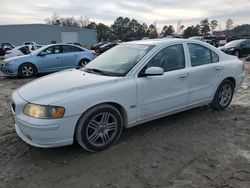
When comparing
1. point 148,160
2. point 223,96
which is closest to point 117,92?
point 148,160

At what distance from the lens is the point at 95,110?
3.90 meters

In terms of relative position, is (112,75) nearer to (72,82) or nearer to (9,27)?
(72,82)

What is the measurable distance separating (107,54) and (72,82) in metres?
1.35

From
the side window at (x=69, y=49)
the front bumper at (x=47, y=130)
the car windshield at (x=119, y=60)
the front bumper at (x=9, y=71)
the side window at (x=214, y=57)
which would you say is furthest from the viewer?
the side window at (x=69, y=49)

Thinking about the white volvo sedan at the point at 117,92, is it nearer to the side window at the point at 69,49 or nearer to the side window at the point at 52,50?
the side window at the point at 52,50

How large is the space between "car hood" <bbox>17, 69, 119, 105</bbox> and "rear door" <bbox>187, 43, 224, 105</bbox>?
1.62 meters

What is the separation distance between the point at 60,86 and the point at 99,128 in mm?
794

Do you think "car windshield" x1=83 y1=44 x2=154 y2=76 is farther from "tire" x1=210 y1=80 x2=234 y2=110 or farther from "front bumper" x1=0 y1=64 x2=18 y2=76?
"front bumper" x1=0 y1=64 x2=18 y2=76

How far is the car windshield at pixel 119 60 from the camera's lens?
449cm

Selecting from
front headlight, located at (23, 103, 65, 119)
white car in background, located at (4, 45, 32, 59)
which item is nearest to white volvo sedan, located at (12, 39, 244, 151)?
front headlight, located at (23, 103, 65, 119)

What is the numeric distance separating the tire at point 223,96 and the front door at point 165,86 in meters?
1.04

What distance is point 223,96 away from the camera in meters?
5.89

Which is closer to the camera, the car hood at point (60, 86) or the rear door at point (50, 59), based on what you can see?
the car hood at point (60, 86)

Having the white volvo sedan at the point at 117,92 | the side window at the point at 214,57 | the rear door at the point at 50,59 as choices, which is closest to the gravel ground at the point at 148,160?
the white volvo sedan at the point at 117,92
